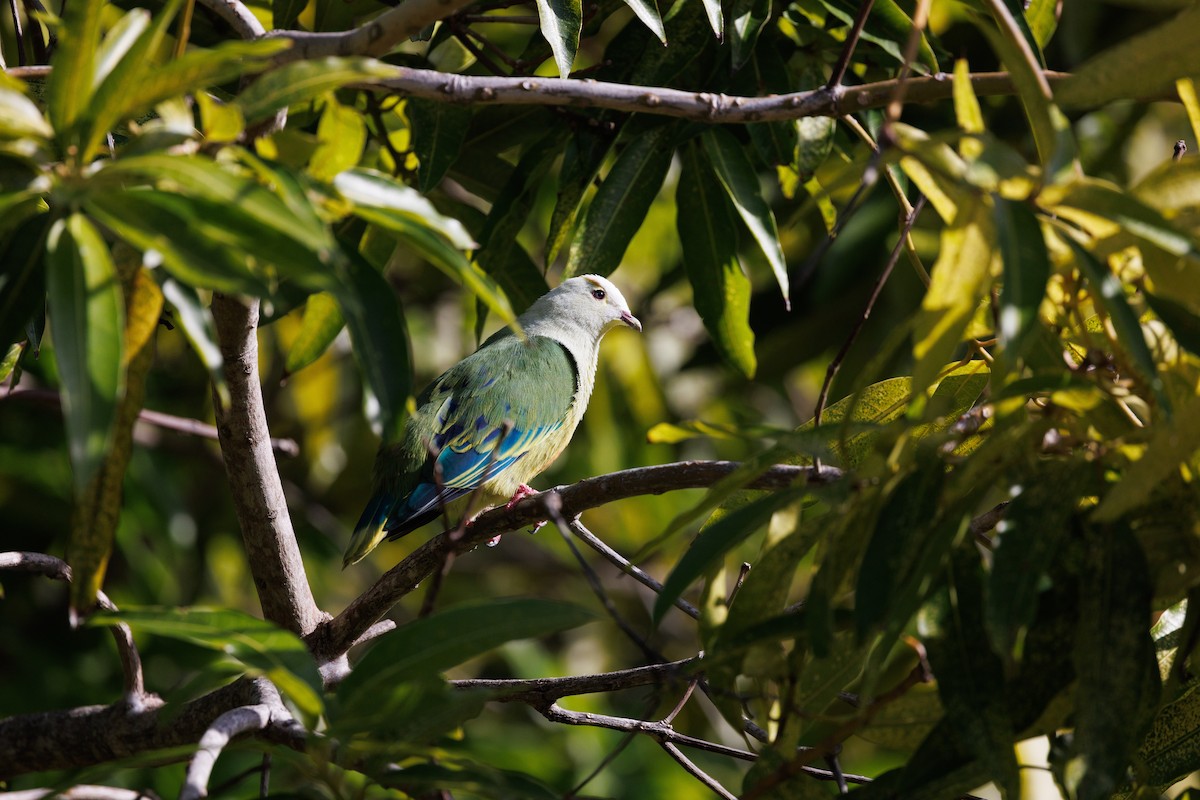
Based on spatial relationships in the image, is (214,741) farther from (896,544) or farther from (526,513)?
(896,544)

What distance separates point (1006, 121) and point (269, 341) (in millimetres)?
3890

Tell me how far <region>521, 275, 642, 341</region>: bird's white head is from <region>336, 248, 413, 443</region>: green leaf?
131 inches

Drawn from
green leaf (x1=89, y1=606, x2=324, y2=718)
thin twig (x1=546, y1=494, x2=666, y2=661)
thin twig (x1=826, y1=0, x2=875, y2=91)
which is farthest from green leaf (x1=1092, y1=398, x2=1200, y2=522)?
green leaf (x1=89, y1=606, x2=324, y2=718)

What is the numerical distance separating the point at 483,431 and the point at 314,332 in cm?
121

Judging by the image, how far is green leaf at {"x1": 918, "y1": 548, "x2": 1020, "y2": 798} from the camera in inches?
65.6

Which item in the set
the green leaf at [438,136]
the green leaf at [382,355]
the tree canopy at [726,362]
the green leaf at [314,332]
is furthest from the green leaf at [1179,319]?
the green leaf at [314,332]

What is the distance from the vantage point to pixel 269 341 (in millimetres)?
6379

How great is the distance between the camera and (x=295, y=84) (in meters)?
1.57

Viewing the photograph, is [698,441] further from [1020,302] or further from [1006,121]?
[1020,302]

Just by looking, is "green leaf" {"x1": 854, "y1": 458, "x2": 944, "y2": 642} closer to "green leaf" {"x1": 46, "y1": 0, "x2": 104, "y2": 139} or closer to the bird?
"green leaf" {"x1": 46, "y1": 0, "x2": 104, "y2": 139}

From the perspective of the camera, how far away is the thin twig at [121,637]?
2.66 meters

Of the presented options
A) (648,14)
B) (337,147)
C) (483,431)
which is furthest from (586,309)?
(337,147)

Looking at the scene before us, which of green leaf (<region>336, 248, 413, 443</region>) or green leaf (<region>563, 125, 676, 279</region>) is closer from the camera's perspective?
green leaf (<region>336, 248, 413, 443</region>)

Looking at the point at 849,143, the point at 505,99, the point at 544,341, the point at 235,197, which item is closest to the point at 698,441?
the point at 544,341
